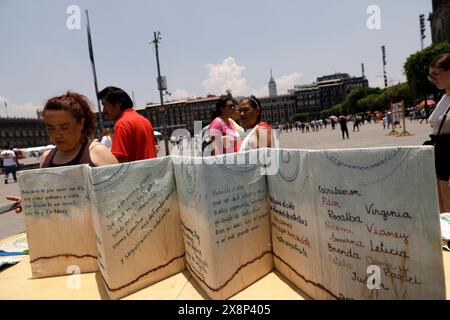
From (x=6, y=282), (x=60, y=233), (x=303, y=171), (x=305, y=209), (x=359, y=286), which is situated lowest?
(x=6, y=282)

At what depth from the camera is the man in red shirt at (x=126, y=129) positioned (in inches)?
96.3

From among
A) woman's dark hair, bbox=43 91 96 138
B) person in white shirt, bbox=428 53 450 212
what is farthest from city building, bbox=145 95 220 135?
woman's dark hair, bbox=43 91 96 138

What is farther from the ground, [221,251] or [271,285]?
[221,251]

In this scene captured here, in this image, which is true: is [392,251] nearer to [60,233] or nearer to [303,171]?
[303,171]

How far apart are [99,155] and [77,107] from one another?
0.97ft

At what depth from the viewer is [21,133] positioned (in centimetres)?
8888

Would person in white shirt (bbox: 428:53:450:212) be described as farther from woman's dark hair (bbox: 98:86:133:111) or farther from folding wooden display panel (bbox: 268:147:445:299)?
woman's dark hair (bbox: 98:86:133:111)

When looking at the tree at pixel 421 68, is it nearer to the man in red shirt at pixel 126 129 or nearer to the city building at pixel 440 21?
the city building at pixel 440 21

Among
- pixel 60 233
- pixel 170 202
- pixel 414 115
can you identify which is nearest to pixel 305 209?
pixel 170 202

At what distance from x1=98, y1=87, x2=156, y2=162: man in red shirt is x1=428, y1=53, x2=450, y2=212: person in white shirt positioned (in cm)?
206

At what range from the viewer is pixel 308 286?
1327 millimetres

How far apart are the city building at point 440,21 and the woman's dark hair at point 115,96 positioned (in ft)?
216

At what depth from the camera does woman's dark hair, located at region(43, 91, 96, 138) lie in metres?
1.90
